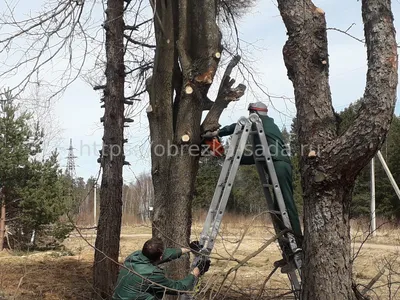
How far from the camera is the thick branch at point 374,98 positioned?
3.36 m

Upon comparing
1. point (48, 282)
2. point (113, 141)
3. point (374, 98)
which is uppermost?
point (113, 141)

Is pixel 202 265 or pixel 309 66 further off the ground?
pixel 309 66

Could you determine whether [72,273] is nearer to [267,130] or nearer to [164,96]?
[164,96]

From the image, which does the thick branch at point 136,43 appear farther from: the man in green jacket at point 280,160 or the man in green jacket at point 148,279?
the man in green jacket at point 148,279

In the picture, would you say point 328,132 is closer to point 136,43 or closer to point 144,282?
point 144,282

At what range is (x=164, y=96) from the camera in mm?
5230

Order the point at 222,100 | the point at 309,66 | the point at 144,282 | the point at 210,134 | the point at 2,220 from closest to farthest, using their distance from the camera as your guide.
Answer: the point at 309,66 → the point at 144,282 → the point at 210,134 → the point at 222,100 → the point at 2,220

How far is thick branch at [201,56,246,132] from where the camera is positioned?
4992 millimetres

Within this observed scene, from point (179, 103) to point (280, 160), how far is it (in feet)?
4.65

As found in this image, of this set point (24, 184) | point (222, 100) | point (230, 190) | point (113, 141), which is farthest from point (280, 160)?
point (24, 184)

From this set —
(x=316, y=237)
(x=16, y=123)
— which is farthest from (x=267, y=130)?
(x=16, y=123)

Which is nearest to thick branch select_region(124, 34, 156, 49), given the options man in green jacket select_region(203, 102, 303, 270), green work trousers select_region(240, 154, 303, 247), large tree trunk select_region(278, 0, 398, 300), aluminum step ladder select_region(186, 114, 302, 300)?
man in green jacket select_region(203, 102, 303, 270)

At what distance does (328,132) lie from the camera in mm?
3660

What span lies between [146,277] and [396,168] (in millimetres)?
30861
